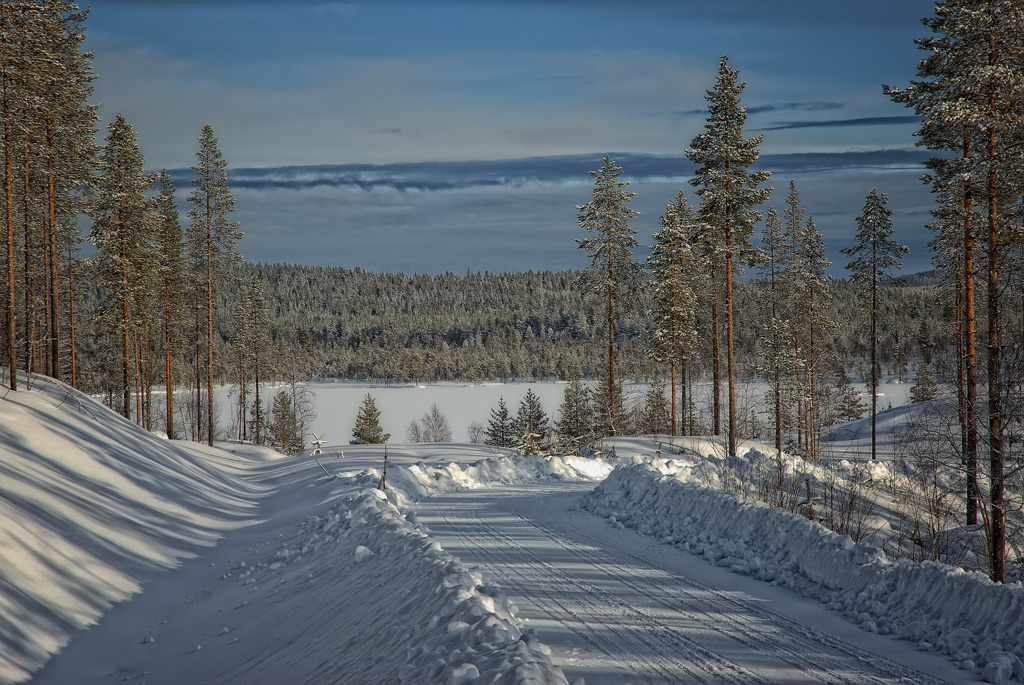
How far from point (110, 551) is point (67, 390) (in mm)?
11466

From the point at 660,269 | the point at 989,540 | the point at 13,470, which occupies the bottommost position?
→ the point at 989,540

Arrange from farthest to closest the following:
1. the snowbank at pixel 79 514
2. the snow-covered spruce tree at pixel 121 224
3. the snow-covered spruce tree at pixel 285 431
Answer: the snow-covered spruce tree at pixel 285 431, the snow-covered spruce tree at pixel 121 224, the snowbank at pixel 79 514

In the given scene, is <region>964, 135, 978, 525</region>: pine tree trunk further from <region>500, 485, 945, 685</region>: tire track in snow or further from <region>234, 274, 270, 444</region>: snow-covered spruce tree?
<region>234, 274, 270, 444</region>: snow-covered spruce tree

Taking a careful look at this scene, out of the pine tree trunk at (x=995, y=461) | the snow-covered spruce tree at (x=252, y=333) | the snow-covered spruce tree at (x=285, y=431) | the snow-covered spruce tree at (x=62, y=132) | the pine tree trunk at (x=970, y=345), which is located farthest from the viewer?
the snow-covered spruce tree at (x=252, y=333)

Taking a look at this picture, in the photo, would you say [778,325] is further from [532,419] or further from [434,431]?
[434,431]

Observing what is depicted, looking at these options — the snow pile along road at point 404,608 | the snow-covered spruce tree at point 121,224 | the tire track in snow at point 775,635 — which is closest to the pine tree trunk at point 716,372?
the tire track in snow at point 775,635

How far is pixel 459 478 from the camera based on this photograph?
2008 centimetres

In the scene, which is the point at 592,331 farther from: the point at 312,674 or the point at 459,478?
the point at 312,674

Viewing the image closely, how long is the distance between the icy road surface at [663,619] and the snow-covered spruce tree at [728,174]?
54.0 ft

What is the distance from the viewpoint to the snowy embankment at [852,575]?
20.6ft

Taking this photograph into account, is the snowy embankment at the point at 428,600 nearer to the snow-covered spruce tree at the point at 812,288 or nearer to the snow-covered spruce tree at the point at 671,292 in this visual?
the snow-covered spruce tree at the point at 671,292

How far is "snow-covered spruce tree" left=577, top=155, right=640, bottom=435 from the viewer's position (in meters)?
33.0

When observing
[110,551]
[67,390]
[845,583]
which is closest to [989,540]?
[845,583]

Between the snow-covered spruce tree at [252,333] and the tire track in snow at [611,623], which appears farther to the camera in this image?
the snow-covered spruce tree at [252,333]
